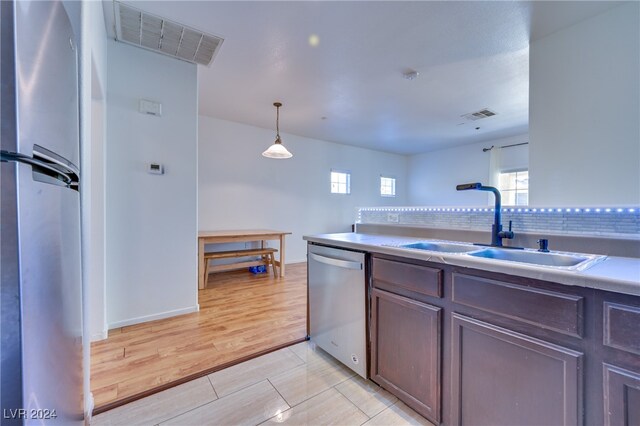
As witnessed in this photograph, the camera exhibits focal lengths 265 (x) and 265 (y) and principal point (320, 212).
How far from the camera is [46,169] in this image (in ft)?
2.28

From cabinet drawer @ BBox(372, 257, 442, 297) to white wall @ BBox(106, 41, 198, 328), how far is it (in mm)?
2119

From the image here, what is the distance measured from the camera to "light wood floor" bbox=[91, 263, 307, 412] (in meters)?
1.70

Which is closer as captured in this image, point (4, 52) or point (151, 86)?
point (4, 52)

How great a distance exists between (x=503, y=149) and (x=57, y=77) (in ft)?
22.6

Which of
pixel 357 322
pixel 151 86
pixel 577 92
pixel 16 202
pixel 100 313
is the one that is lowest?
pixel 100 313

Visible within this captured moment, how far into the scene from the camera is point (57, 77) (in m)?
0.74

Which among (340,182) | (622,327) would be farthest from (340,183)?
(622,327)

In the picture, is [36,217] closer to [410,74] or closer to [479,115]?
[410,74]

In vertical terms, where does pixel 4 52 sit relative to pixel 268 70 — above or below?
below

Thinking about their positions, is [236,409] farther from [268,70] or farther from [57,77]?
[268,70]

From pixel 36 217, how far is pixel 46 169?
6.6 inches

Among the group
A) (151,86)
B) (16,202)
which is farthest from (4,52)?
(151,86)

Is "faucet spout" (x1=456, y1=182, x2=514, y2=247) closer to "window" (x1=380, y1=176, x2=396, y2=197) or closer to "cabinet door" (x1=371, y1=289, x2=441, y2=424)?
"cabinet door" (x1=371, y1=289, x2=441, y2=424)

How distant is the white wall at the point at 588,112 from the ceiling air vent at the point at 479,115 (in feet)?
5.91
